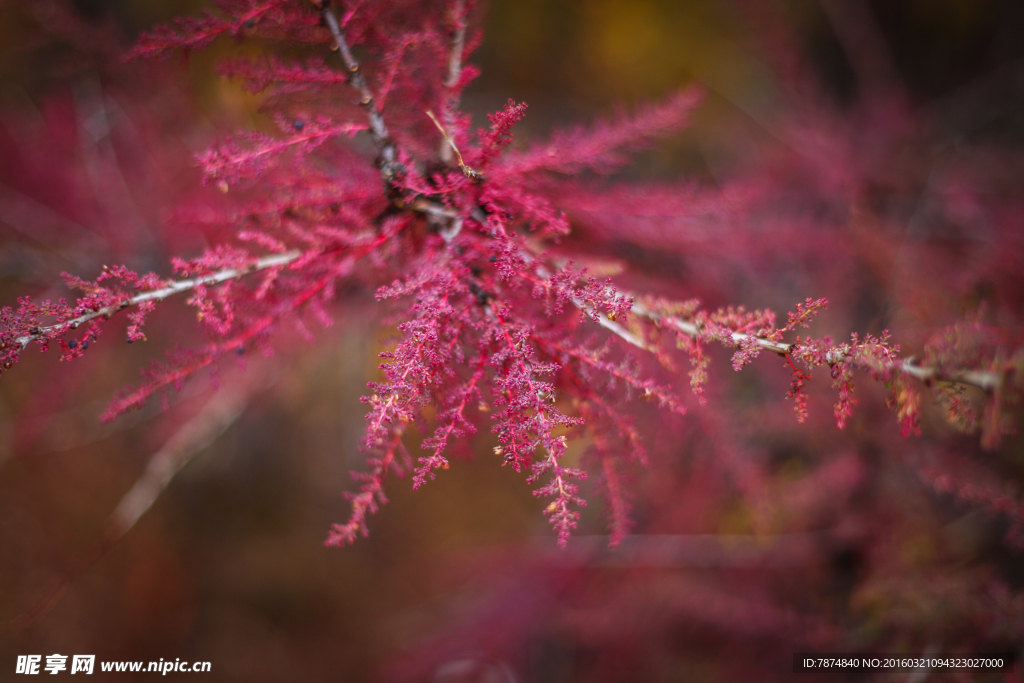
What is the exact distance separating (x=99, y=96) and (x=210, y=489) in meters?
1.87

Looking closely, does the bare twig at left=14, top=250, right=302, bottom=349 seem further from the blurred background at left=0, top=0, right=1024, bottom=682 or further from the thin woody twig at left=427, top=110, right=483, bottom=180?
the thin woody twig at left=427, top=110, right=483, bottom=180

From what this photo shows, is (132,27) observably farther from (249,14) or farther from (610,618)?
(610,618)

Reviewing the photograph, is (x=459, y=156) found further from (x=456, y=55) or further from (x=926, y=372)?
(x=926, y=372)

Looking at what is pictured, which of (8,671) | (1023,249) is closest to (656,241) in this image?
(1023,249)

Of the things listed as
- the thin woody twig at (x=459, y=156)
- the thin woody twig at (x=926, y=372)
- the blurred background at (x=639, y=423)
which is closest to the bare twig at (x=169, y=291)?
the blurred background at (x=639, y=423)

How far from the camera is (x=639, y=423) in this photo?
1.34 meters

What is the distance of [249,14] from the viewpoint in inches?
22.6

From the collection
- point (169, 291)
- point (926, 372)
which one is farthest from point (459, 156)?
point (926, 372)

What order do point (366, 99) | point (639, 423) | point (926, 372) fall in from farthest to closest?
point (639, 423) → point (366, 99) → point (926, 372)

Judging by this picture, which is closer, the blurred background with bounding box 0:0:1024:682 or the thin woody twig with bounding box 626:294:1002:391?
the thin woody twig with bounding box 626:294:1002:391

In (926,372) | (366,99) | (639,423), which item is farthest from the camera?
(639,423)

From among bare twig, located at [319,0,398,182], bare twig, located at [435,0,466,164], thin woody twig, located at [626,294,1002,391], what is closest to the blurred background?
thin woody twig, located at [626,294,1002,391]

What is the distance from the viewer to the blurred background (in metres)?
1.21

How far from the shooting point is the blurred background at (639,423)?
121 cm
